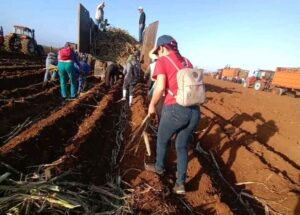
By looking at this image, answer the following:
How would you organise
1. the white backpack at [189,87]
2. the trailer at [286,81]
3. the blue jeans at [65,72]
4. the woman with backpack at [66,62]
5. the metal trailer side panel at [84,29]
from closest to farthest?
the white backpack at [189,87] < the woman with backpack at [66,62] < the blue jeans at [65,72] < the metal trailer side panel at [84,29] < the trailer at [286,81]

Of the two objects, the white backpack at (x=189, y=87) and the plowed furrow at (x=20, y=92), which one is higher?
the white backpack at (x=189, y=87)

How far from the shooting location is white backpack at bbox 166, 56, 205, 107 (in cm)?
326

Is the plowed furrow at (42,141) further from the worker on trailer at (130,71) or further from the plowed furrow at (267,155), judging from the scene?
the plowed furrow at (267,155)

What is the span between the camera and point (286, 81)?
2380 cm

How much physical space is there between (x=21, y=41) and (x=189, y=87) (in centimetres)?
2026

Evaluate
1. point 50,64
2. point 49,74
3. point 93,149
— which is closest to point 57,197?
point 93,149

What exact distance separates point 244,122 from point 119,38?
632 cm

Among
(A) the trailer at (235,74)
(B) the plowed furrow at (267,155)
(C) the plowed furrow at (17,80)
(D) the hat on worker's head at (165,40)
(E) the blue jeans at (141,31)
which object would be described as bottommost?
(A) the trailer at (235,74)

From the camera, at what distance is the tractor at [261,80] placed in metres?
27.1

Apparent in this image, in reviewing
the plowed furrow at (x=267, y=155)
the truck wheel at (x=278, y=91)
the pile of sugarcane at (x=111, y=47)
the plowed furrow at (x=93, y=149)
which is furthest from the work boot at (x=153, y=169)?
the truck wheel at (x=278, y=91)

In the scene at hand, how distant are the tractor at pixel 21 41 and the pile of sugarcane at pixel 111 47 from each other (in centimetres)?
1059

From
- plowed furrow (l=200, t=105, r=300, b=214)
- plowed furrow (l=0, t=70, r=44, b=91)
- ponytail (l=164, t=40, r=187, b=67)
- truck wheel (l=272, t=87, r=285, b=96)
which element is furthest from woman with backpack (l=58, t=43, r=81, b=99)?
truck wheel (l=272, t=87, r=285, b=96)

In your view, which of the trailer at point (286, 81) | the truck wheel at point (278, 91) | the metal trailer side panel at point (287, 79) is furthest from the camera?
the truck wheel at point (278, 91)

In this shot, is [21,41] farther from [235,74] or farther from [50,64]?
[235,74]
